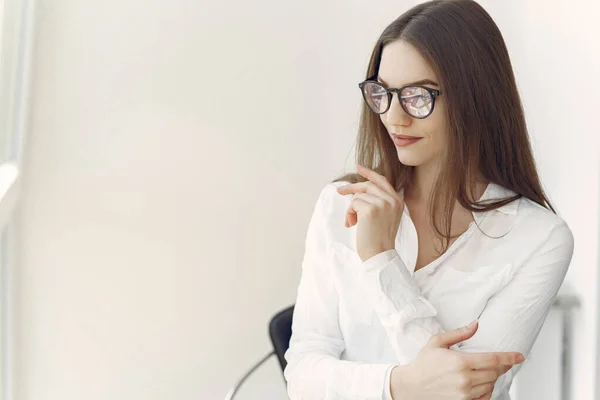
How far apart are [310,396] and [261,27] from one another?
4.75 ft

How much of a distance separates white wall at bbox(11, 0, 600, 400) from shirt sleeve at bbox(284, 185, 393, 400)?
2.49ft

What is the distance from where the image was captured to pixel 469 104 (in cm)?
149

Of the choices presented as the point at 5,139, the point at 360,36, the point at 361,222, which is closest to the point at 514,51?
the point at 360,36

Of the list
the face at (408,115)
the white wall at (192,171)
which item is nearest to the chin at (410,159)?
the face at (408,115)

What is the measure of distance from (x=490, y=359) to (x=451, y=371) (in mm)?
86

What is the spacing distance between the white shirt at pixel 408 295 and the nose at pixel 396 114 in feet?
0.91

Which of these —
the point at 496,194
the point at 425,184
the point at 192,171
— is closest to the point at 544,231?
the point at 496,194

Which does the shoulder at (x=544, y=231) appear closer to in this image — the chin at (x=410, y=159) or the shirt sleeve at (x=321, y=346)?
the chin at (x=410, y=159)

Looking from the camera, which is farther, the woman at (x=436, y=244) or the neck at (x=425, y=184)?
the neck at (x=425, y=184)

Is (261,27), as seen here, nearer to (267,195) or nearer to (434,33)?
(267,195)

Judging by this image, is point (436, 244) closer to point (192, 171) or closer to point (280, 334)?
point (280, 334)

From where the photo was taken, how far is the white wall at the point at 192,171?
2113 mm

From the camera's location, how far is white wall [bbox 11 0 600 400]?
2113mm

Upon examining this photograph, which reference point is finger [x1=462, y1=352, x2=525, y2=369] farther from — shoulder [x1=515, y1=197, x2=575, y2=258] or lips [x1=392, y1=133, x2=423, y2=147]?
lips [x1=392, y1=133, x2=423, y2=147]
